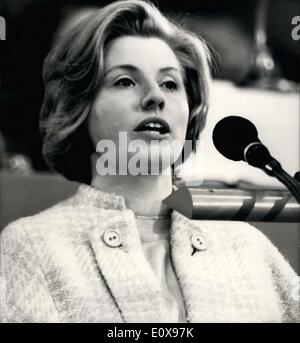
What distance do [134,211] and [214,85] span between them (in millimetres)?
348

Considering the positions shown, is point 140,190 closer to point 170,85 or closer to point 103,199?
point 103,199

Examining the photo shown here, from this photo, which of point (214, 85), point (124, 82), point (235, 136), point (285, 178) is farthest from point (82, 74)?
point (285, 178)

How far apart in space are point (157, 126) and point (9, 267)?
43cm

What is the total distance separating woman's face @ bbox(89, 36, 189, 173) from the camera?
1.28m

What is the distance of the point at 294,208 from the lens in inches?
44.1

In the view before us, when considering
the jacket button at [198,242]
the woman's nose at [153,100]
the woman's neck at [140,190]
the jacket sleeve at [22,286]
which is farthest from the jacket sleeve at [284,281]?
the jacket sleeve at [22,286]

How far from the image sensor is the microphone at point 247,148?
91cm

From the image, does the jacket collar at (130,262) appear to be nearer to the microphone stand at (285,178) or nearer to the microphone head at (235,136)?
the microphone head at (235,136)

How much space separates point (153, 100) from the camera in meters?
1.29

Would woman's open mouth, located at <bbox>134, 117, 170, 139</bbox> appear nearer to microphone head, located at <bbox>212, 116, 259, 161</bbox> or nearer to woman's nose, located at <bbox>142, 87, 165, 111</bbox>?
woman's nose, located at <bbox>142, 87, 165, 111</bbox>

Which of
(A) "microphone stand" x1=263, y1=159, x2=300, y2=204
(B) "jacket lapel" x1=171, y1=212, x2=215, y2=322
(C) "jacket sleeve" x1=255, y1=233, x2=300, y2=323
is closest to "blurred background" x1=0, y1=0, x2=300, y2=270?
(C) "jacket sleeve" x1=255, y1=233, x2=300, y2=323
